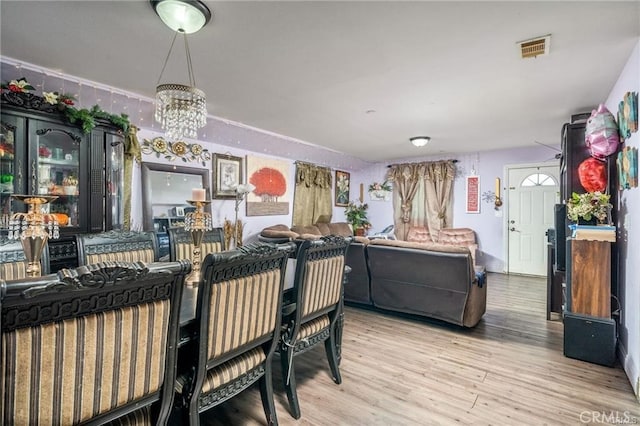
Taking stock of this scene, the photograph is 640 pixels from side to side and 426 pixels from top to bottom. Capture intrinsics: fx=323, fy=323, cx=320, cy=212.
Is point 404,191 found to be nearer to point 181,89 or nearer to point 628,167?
point 628,167

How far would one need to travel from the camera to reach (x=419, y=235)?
680 centimetres

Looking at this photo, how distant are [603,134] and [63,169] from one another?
448 centimetres

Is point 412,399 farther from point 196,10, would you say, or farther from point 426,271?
point 196,10

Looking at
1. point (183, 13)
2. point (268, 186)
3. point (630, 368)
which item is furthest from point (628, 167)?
point (268, 186)

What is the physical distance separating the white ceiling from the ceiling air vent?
5 centimetres

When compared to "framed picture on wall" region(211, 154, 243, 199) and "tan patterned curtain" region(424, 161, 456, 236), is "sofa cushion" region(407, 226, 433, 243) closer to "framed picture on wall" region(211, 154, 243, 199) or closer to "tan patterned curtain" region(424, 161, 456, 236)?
"tan patterned curtain" region(424, 161, 456, 236)

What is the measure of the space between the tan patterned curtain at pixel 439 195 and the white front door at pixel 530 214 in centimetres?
105

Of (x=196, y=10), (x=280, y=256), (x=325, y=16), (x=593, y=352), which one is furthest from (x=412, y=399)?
(x=196, y=10)

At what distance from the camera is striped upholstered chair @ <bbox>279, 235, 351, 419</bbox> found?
1.89 meters

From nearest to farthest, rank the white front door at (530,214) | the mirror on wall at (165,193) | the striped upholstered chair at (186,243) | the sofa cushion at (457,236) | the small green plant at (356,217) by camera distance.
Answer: the striped upholstered chair at (186,243) < the mirror on wall at (165,193) < the white front door at (530,214) < the sofa cushion at (457,236) < the small green plant at (356,217)

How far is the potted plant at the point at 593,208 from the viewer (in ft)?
8.57

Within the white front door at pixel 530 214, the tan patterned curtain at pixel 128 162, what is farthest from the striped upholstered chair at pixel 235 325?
the white front door at pixel 530 214

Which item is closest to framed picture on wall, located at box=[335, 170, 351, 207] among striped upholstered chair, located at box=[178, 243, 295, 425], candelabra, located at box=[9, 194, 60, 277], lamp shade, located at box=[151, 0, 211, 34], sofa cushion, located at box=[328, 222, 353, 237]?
sofa cushion, located at box=[328, 222, 353, 237]

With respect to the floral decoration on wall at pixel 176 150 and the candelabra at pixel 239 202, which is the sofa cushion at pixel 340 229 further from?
the floral decoration on wall at pixel 176 150
